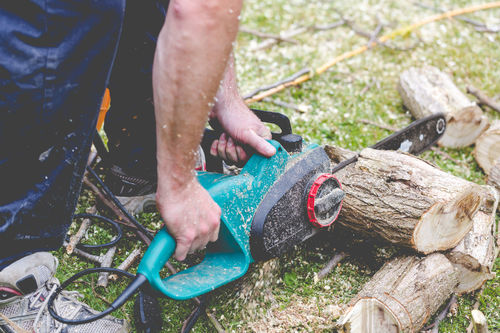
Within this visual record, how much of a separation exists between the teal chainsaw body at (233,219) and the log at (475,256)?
872mm

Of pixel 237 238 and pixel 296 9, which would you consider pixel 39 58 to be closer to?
pixel 237 238

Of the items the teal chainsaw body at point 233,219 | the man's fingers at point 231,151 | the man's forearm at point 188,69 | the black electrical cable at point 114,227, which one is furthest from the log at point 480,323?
the black electrical cable at point 114,227

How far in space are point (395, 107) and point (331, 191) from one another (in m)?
2.08

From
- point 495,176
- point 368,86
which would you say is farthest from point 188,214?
point 368,86

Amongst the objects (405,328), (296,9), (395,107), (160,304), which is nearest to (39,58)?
(160,304)

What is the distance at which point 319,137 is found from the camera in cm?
325

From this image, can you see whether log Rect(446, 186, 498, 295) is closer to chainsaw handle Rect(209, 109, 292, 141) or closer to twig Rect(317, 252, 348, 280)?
twig Rect(317, 252, 348, 280)

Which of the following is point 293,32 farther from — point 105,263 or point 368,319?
point 368,319

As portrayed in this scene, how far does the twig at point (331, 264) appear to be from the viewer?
Answer: 2.23 m

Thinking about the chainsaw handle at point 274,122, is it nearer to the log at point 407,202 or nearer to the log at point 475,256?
the log at point 407,202

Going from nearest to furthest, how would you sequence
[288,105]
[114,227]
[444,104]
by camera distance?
[114,227] < [444,104] < [288,105]

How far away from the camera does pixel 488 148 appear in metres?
3.04

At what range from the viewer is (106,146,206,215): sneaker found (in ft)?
7.95

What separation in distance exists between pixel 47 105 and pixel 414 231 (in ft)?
4.99
